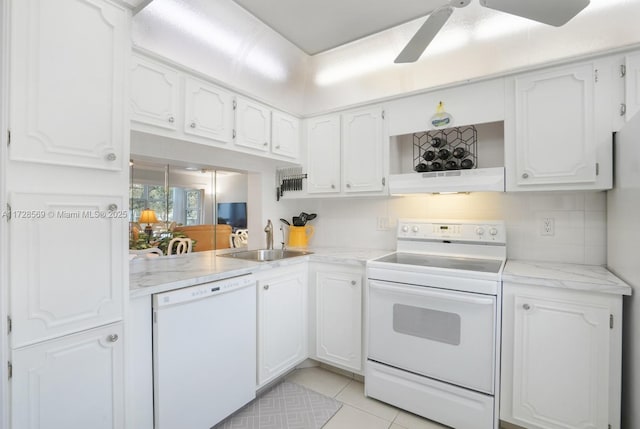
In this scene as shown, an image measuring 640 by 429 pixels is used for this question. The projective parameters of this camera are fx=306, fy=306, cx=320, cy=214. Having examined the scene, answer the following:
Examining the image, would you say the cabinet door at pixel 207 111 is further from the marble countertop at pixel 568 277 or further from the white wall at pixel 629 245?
the white wall at pixel 629 245

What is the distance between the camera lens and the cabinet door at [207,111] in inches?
73.6

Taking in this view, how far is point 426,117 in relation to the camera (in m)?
2.22

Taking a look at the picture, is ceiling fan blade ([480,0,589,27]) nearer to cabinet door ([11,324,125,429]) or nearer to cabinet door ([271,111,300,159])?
cabinet door ([271,111,300,159])

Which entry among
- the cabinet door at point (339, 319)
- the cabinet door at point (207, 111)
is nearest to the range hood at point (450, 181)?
the cabinet door at point (339, 319)

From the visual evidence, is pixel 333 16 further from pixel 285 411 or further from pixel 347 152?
pixel 285 411

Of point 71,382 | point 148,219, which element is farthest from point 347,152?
point 148,219

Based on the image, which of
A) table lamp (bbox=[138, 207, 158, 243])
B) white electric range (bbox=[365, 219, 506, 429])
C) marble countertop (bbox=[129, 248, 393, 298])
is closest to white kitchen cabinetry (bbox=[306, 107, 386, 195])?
marble countertop (bbox=[129, 248, 393, 298])

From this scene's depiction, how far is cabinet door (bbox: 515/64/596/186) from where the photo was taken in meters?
1.72

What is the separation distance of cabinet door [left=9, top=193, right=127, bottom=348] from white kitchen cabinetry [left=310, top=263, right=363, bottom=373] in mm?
1393

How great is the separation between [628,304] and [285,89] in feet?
8.70

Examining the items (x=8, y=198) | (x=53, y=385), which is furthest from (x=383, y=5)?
(x=53, y=385)

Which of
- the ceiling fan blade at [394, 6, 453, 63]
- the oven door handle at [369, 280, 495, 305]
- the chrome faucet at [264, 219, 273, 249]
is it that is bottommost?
the oven door handle at [369, 280, 495, 305]

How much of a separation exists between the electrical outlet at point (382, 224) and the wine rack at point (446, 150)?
1.76 feet

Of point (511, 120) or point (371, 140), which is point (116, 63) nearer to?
point (371, 140)
